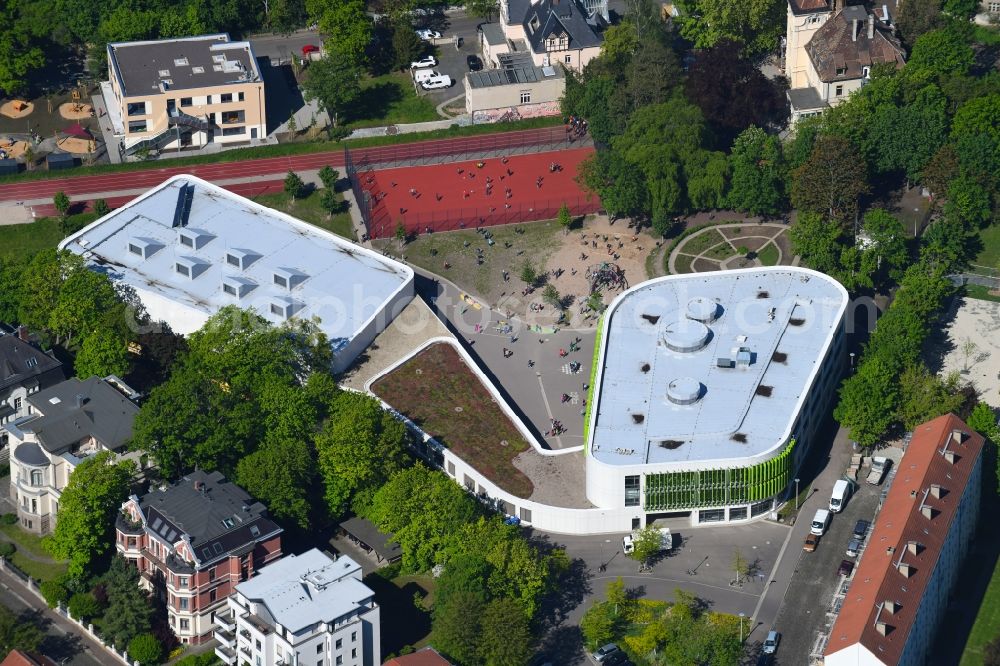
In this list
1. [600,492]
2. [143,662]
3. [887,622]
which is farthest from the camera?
[600,492]

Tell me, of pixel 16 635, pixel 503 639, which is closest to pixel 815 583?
pixel 503 639

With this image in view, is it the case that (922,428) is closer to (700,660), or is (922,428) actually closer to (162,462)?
(700,660)

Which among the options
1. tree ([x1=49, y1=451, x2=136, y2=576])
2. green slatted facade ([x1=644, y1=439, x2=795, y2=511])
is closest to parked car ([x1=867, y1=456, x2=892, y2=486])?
green slatted facade ([x1=644, y1=439, x2=795, y2=511])

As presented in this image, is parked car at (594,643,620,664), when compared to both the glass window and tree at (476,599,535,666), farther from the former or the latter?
the glass window

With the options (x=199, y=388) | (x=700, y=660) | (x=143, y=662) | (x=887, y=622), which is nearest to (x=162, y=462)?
(x=199, y=388)

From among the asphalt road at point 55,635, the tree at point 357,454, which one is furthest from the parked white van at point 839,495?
the asphalt road at point 55,635

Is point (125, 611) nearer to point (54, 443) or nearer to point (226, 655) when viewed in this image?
point (226, 655)
